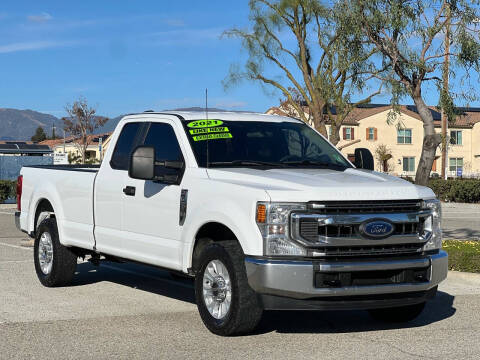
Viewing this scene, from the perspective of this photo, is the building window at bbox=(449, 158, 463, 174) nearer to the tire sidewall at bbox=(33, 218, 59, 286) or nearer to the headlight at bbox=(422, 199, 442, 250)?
the tire sidewall at bbox=(33, 218, 59, 286)

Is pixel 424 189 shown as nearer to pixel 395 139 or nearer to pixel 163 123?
pixel 163 123

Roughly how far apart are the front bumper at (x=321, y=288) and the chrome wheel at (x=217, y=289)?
420 mm

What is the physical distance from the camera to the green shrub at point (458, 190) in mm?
37875

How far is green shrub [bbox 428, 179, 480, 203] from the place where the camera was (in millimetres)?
37875

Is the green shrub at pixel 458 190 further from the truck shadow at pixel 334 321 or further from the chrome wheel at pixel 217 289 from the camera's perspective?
the chrome wheel at pixel 217 289

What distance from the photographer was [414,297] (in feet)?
24.6

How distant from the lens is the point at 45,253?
10711 millimetres

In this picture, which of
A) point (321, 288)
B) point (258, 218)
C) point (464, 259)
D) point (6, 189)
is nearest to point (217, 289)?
point (258, 218)

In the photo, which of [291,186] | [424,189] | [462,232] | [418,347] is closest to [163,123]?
[291,186]

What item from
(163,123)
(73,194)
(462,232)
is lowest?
(462,232)

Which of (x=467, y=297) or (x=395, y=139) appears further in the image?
(x=395, y=139)

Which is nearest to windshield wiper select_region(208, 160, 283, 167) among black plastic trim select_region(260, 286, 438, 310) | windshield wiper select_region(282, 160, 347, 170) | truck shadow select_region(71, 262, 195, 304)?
windshield wiper select_region(282, 160, 347, 170)

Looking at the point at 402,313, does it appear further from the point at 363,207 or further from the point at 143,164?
the point at 143,164

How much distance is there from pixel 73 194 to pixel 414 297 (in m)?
4.45
